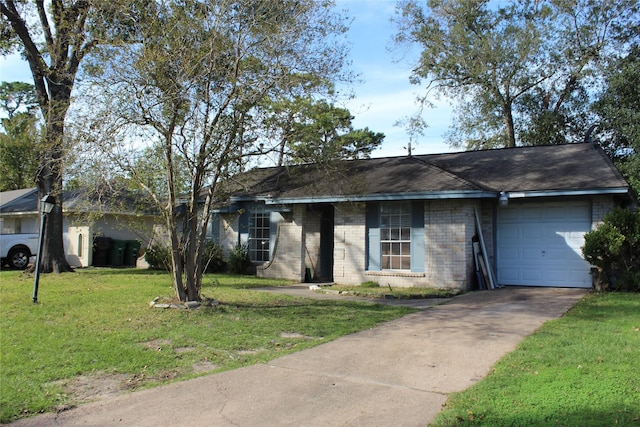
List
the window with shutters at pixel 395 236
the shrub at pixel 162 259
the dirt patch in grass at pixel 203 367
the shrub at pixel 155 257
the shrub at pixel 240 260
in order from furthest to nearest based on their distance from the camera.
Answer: the shrub at pixel 155 257
the shrub at pixel 162 259
the shrub at pixel 240 260
the window with shutters at pixel 395 236
the dirt patch in grass at pixel 203 367

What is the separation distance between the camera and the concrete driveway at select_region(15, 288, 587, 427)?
189 inches

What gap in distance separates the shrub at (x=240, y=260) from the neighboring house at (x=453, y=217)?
3.39 feet

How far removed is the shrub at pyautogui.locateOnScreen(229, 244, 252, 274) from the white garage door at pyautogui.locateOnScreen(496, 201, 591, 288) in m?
8.59

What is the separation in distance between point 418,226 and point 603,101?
17.0m

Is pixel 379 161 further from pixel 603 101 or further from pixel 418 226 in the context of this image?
pixel 603 101

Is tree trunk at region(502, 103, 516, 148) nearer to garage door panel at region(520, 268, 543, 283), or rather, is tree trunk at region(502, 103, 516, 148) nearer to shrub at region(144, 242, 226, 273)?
garage door panel at region(520, 268, 543, 283)

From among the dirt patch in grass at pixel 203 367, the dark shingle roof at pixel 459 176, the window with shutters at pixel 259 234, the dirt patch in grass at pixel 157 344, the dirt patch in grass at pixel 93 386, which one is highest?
the dark shingle roof at pixel 459 176

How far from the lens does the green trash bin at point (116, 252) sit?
23.4m

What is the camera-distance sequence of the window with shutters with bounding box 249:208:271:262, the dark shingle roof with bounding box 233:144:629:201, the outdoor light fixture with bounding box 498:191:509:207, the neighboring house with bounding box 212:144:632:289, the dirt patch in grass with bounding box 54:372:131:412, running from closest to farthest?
the dirt patch in grass with bounding box 54:372:131:412, the dark shingle roof with bounding box 233:144:629:201, the neighboring house with bounding box 212:144:632:289, the outdoor light fixture with bounding box 498:191:509:207, the window with shutters with bounding box 249:208:271:262

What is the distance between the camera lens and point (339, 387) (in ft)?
18.6

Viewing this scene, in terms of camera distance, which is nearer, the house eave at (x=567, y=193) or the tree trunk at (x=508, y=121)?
the house eave at (x=567, y=193)

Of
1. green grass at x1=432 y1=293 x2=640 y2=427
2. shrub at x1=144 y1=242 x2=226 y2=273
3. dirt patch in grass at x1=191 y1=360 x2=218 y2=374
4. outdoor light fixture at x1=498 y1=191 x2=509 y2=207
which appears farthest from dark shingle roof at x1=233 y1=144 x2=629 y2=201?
green grass at x1=432 y1=293 x2=640 y2=427

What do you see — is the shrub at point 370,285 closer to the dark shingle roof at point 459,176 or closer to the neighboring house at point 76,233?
the dark shingle roof at point 459,176

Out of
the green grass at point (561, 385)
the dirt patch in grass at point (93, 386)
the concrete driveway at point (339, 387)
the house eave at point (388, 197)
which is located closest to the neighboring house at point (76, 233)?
the house eave at point (388, 197)
